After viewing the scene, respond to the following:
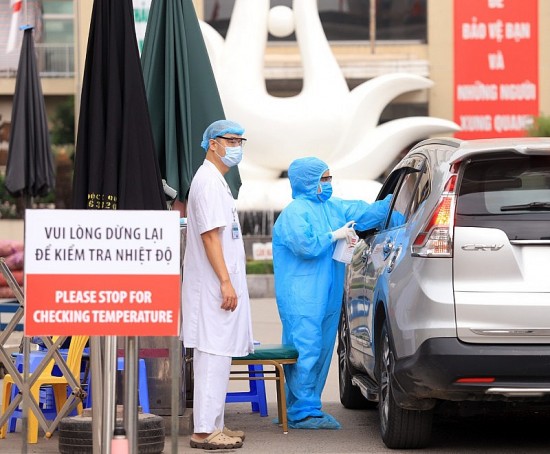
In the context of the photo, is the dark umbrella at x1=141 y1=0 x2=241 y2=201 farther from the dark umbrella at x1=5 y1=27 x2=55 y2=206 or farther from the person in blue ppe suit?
the dark umbrella at x1=5 y1=27 x2=55 y2=206

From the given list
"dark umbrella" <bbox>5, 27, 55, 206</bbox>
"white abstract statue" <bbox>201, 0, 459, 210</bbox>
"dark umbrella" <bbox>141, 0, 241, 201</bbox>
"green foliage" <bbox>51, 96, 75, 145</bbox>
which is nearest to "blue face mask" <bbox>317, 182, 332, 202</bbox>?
"dark umbrella" <bbox>141, 0, 241, 201</bbox>

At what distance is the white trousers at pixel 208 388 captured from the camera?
310 inches

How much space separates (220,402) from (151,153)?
1.52 metres

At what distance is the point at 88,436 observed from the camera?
7531 millimetres

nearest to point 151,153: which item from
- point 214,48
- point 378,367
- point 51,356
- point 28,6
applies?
point 51,356

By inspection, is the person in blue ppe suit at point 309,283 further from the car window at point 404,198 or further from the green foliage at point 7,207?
the green foliage at point 7,207

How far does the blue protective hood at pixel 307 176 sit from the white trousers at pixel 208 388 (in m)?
1.55

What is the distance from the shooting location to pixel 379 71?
38.5 m

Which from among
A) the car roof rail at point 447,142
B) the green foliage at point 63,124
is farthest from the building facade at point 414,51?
the car roof rail at point 447,142

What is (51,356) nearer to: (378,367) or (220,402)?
(220,402)

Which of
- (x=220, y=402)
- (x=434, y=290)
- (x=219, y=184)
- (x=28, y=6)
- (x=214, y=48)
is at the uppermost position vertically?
(x=28, y=6)

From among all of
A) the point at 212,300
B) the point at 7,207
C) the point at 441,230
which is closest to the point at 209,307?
the point at 212,300

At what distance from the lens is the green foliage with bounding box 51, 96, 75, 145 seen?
4109 centimetres

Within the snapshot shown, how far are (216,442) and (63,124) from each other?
34100 mm
